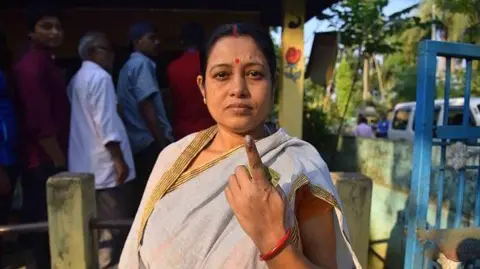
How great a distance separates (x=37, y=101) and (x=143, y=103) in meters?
0.72

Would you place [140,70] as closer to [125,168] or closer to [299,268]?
[125,168]

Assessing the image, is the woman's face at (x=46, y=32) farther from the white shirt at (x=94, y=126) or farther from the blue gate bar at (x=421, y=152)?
the blue gate bar at (x=421, y=152)

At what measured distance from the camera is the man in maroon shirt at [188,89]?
3.16 metres

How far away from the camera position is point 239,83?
3.80 ft

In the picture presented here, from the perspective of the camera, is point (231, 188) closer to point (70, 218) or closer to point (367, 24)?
point (70, 218)

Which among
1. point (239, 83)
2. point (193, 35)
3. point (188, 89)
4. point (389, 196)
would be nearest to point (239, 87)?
point (239, 83)

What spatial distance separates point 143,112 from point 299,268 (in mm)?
2296

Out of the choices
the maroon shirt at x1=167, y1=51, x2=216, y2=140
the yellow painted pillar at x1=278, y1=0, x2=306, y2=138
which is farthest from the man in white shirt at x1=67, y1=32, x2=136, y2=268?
the yellow painted pillar at x1=278, y1=0, x2=306, y2=138

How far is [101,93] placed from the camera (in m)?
2.57

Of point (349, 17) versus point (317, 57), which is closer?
point (317, 57)

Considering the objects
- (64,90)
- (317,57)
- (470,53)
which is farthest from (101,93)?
(317,57)

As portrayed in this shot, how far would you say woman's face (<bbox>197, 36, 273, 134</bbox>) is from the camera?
1.16m

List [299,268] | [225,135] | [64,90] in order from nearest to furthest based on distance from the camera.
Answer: [299,268]
[225,135]
[64,90]

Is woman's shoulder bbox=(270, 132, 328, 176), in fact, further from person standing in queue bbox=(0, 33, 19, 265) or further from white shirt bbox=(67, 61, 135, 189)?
person standing in queue bbox=(0, 33, 19, 265)
